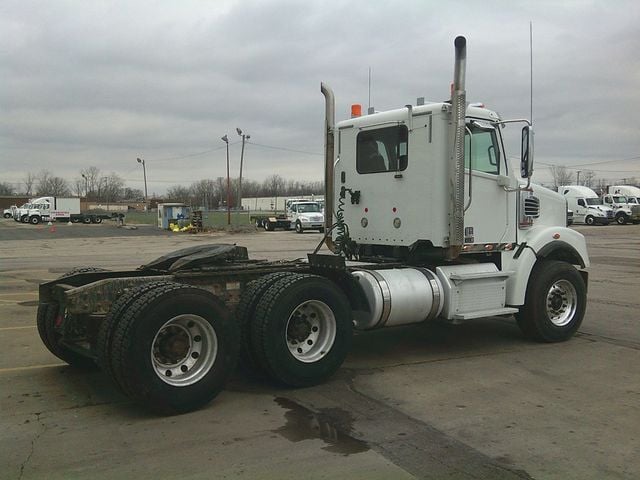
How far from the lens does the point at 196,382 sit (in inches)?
204

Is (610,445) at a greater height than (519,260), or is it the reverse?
(519,260)

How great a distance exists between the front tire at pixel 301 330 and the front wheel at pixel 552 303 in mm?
2882

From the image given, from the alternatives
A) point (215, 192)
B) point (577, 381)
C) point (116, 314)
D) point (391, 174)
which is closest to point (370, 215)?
point (391, 174)

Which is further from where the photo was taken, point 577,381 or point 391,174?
point 391,174

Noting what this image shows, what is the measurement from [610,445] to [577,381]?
1.77m

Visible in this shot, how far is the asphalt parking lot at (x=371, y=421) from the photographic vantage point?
4.07 m

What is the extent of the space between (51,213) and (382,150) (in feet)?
230

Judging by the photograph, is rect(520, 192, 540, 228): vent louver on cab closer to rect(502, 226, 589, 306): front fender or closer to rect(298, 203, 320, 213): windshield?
rect(502, 226, 589, 306): front fender

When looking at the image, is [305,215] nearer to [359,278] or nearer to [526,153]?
[526,153]

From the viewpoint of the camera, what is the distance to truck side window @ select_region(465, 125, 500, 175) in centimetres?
723

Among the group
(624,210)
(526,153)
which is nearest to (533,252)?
(526,153)

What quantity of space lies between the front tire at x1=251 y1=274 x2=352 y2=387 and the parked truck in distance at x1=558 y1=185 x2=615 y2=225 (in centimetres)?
4730

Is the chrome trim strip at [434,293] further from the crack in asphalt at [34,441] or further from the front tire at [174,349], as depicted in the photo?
the crack in asphalt at [34,441]

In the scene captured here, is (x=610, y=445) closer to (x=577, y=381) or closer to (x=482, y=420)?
(x=482, y=420)
